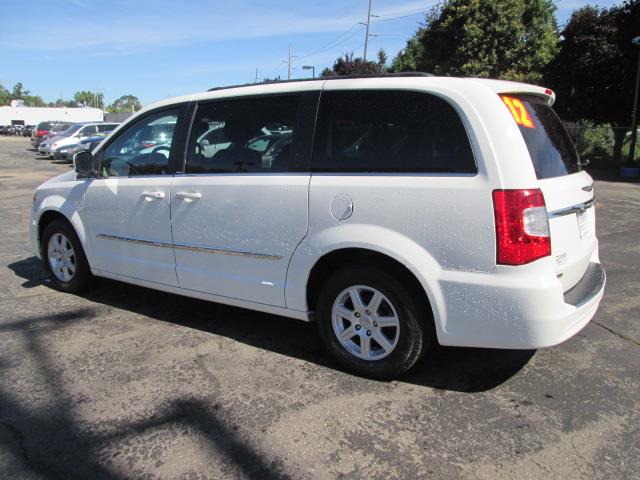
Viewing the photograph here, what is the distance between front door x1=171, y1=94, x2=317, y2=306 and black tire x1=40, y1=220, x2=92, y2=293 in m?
1.40

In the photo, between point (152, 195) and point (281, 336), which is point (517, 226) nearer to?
point (281, 336)

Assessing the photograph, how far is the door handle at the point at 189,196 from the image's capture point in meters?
3.89

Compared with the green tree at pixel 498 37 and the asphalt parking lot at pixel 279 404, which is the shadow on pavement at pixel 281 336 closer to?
the asphalt parking lot at pixel 279 404

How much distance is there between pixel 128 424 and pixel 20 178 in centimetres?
1594

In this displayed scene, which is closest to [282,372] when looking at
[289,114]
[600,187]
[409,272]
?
[409,272]

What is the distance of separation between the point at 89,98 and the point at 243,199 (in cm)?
17916

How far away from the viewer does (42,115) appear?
8662 centimetres

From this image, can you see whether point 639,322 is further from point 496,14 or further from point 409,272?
point 496,14

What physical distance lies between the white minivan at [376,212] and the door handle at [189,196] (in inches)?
0.7

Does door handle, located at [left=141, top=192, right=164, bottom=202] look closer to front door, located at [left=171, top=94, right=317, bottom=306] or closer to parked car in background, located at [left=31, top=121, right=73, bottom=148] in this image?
front door, located at [left=171, top=94, right=317, bottom=306]

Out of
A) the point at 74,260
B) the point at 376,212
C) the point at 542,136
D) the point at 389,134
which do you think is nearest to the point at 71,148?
the point at 74,260

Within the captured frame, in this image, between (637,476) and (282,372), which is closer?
(637,476)

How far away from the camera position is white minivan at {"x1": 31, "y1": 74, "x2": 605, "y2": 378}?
2861 mm

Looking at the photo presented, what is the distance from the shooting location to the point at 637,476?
8.05 feet
